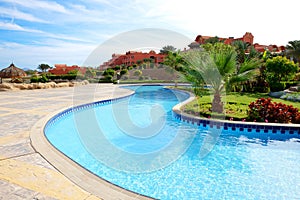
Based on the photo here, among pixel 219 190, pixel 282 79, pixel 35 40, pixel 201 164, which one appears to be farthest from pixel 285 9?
pixel 35 40

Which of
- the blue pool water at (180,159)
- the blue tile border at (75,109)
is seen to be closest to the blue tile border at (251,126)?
the blue pool water at (180,159)

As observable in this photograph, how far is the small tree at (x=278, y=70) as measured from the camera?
16.5 metres

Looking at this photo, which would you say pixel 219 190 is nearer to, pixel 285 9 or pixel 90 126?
pixel 90 126

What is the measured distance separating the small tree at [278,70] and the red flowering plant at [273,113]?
10400 millimetres

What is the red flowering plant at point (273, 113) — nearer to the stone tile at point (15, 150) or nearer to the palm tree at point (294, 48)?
the stone tile at point (15, 150)

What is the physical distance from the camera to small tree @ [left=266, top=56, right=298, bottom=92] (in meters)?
16.5

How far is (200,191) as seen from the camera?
151 inches

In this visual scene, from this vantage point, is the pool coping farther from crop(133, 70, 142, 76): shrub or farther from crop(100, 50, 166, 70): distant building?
crop(100, 50, 166, 70): distant building

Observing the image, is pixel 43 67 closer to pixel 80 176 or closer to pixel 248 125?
pixel 248 125

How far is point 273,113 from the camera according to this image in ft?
25.0

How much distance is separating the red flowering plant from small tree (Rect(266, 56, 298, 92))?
34.1ft

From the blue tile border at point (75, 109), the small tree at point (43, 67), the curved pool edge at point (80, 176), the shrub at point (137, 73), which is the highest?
the small tree at point (43, 67)

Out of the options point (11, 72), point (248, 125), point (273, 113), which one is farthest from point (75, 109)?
point (11, 72)

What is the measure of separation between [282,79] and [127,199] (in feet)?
63.4
